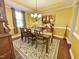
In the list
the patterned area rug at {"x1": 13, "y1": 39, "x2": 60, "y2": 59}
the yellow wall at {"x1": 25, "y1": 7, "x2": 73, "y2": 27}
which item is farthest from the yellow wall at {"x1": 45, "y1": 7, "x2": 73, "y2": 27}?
the patterned area rug at {"x1": 13, "y1": 39, "x2": 60, "y2": 59}

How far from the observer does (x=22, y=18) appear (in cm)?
581

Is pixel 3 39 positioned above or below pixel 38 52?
above

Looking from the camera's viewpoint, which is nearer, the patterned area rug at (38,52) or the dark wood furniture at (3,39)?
the dark wood furniture at (3,39)

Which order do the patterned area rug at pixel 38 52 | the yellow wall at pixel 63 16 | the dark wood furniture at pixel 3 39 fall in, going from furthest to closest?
1. the yellow wall at pixel 63 16
2. the patterned area rug at pixel 38 52
3. the dark wood furniture at pixel 3 39

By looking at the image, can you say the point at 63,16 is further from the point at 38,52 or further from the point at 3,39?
the point at 3,39

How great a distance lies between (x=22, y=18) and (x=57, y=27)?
330 cm

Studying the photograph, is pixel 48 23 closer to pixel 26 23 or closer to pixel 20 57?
pixel 26 23

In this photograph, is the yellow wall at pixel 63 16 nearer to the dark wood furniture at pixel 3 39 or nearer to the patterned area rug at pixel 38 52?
the patterned area rug at pixel 38 52

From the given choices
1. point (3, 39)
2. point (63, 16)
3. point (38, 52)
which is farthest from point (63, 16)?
point (3, 39)

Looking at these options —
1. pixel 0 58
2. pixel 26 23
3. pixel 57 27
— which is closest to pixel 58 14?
pixel 57 27

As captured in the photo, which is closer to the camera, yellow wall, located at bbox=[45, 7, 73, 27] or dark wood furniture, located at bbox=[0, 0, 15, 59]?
dark wood furniture, located at bbox=[0, 0, 15, 59]

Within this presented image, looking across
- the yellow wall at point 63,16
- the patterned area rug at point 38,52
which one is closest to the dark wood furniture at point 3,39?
the patterned area rug at point 38,52

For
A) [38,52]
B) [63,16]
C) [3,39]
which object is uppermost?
[63,16]

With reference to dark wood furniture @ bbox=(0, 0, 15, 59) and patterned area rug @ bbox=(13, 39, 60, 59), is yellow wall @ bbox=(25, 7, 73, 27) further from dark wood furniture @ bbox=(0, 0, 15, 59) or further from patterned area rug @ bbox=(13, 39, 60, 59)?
dark wood furniture @ bbox=(0, 0, 15, 59)
